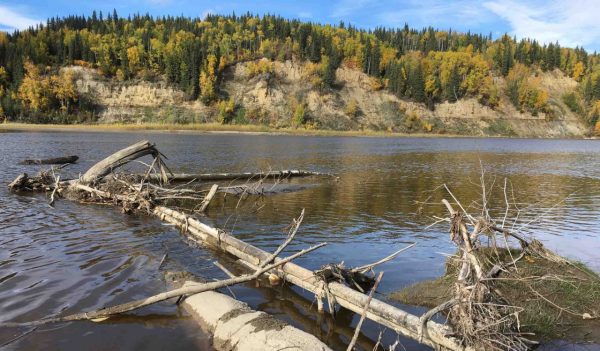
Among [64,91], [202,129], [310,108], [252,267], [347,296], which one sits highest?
[64,91]

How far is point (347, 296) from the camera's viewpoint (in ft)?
25.9

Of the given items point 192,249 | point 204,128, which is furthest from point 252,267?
point 204,128

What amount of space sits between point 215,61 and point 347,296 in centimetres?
15047

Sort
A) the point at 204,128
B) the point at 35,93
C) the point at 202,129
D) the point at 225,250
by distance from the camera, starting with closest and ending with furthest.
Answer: the point at 225,250 < the point at 35,93 < the point at 202,129 < the point at 204,128

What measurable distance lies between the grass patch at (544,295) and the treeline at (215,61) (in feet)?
433

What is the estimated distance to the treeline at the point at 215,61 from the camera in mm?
136000

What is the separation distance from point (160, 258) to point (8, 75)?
150789 mm

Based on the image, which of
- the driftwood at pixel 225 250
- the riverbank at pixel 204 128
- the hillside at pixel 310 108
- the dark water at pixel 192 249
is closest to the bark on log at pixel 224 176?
the driftwood at pixel 225 250

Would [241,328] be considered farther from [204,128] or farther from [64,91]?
[64,91]

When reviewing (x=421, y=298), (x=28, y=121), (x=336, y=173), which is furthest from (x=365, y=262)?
(x=28, y=121)

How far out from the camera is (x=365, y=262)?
12.2 meters

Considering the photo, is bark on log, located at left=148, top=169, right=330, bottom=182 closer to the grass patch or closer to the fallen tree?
the fallen tree

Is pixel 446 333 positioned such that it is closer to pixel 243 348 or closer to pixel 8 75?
pixel 243 348

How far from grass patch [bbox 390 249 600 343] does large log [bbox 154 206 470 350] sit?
1268 mm
